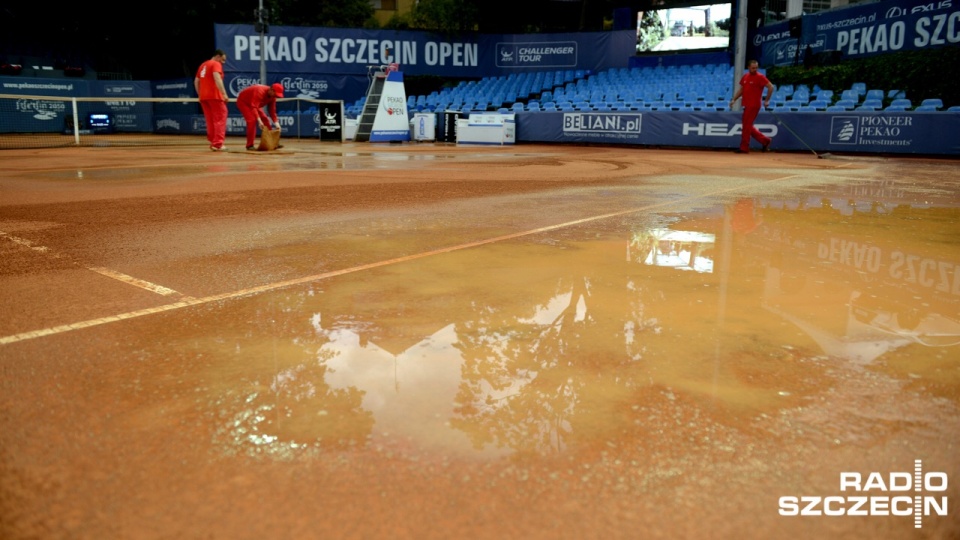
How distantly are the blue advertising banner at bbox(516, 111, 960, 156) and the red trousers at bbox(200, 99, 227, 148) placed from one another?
11.3 m

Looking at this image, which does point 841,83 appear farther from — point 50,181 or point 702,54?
point 50,181

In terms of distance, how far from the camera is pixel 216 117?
14.0 m

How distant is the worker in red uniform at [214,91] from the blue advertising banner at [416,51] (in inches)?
652

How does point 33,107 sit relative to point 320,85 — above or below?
below

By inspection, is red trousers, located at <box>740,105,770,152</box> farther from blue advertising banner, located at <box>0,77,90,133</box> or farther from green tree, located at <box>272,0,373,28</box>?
blue advertising banner, located at <box>0,77,90,133</box>

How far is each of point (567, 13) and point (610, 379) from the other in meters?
37.4

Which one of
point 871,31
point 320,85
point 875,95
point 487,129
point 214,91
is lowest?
point 487,129

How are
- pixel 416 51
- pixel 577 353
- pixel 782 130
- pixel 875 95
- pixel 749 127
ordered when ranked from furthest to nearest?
1. pixel 416 51
2. pixel 875 95
3. pixel 782 130
4. pixel 749 127
5. pixel 577 353

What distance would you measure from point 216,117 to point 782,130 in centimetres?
1353

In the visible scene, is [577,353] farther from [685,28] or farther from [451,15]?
[451,15]

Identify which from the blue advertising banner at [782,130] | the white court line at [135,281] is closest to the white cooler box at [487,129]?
the blue advertising banner at [782,130]

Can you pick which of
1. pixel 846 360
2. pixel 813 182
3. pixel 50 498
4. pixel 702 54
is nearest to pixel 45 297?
pixel 50 498

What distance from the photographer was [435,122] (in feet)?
81.3

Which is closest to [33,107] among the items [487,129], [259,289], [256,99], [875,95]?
[487,129]
